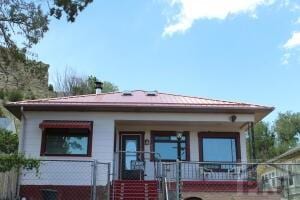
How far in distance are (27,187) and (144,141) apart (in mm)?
4855

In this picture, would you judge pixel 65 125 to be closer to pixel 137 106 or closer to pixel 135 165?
pixel 137 106

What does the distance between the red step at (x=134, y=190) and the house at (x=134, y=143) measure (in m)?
0.03

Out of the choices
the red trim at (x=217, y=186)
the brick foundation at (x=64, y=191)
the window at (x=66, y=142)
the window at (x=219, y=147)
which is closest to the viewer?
the red trim at (x=217, y=186)

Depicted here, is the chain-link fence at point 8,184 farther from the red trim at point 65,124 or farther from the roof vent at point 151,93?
the roof vent at point 151,93

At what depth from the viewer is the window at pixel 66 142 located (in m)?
18.1

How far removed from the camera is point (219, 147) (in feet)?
63.5

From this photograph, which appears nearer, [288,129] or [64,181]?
[64,181]

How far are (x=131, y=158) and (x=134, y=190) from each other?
258 cm

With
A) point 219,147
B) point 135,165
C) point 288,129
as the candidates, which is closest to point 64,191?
point 135,165

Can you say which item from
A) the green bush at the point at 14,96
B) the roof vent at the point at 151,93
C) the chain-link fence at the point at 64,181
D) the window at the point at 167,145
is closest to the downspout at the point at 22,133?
the chain-link fence at the point at 64,181

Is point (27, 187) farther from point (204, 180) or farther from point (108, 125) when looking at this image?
point (204, 180)

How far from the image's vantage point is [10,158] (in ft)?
46.0

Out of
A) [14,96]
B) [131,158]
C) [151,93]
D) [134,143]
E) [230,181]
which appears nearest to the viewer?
[230,181]

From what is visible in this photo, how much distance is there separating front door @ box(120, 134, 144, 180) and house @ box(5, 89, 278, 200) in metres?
0.04
